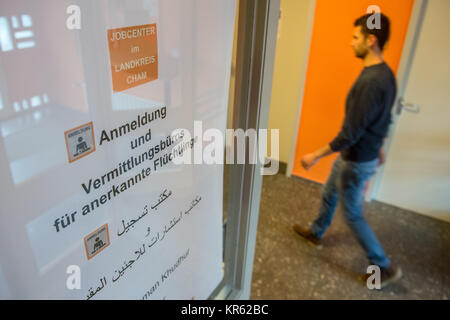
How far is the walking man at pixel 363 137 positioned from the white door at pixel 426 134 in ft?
1.75

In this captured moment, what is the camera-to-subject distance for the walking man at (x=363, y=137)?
5.47ft

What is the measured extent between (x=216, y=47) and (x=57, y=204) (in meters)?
0.48

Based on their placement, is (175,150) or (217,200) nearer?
(175,150)

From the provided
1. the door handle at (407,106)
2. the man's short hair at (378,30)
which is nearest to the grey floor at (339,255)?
the door handle at (407,106)

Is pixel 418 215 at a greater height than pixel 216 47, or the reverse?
pixel 216 47

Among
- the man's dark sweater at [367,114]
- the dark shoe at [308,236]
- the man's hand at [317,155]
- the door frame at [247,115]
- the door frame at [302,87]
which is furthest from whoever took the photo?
the door frame at [302,87]

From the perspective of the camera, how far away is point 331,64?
2.51 meters

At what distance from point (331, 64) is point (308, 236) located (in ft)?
4.16

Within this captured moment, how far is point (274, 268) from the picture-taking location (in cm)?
217

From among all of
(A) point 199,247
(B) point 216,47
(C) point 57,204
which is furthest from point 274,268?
(C) point 57,204

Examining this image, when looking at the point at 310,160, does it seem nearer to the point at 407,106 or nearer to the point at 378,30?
the point at 378,30

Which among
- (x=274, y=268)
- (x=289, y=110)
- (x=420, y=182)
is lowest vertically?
(x=274, y=268)

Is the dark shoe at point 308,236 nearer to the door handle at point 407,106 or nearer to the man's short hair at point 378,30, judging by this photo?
the door handle at point 407,106
